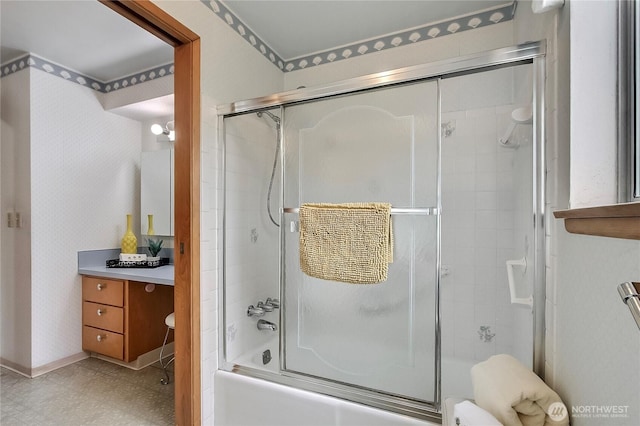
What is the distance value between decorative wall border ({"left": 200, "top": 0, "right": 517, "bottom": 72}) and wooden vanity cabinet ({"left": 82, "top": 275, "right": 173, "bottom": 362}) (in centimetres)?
200

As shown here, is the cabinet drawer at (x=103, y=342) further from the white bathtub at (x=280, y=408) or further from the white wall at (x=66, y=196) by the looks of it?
the white bathtub at (x=280, y=408)

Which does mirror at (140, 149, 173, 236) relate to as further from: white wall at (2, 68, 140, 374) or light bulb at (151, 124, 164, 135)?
white wall at (2, 68, 140, 374)

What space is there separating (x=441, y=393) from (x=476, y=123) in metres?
1.16

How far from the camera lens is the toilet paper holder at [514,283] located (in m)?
1.07

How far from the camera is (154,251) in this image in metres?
2.65

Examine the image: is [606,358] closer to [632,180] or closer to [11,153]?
[632,180]

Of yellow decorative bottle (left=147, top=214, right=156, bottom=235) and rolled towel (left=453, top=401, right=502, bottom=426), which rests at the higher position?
yellow decorative bottle (left=147, top=214, right=156, bottom=235)

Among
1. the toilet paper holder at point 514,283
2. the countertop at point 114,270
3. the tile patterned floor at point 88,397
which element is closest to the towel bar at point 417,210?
the toilet paper holder at point 514,283

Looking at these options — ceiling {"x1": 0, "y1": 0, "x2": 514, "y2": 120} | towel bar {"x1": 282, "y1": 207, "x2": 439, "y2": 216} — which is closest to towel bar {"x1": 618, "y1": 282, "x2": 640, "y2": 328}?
towel bar {"x1": 282, "y1": 207, "x2": 439, "y2": 216}

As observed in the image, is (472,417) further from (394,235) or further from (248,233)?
(248,233)

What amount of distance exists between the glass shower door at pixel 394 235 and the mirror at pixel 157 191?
1682 mm

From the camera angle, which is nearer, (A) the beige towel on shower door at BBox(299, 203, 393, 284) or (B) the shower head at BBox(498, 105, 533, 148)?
(B) the shower head at BBox(498, 105, 533, 148)

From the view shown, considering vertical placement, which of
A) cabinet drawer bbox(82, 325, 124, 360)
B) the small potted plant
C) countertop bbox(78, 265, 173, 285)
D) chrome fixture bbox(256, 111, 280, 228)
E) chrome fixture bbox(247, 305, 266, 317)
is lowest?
cabinet drawer bbox(82, 325, 124, 360)

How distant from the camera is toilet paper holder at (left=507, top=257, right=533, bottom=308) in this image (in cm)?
107
